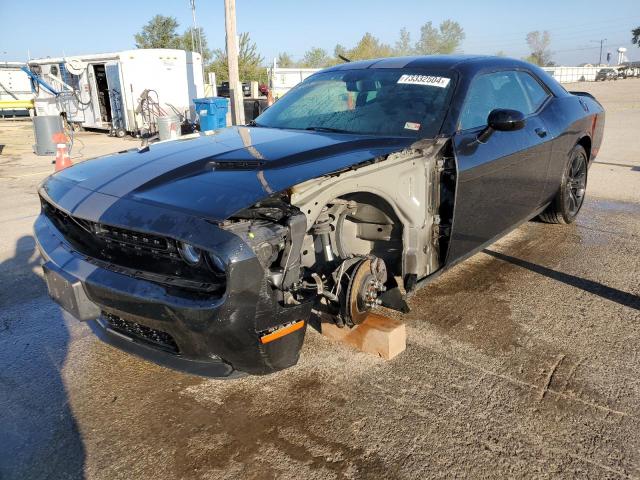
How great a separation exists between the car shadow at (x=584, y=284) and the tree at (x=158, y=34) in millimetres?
56290

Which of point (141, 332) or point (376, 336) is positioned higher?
point (141, 332)

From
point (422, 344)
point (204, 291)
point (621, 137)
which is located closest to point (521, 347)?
point (422, 344)

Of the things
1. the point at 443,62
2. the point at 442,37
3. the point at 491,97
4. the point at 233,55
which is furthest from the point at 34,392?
the point at 442,37

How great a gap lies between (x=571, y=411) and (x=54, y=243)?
2.65m

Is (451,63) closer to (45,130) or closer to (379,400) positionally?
(379,400)

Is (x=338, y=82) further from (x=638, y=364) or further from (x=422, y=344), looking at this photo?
(x=638, y=364)

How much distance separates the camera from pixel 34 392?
2.67 meters

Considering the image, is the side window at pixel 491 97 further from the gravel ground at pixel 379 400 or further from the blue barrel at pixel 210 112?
the blue barrel at pixel 210 112

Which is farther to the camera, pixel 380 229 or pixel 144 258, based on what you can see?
pixel 380 229

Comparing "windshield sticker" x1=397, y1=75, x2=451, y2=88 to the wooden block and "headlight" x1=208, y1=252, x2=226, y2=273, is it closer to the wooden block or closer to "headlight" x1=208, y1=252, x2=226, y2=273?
the wooden block

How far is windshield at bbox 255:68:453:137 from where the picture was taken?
324cm

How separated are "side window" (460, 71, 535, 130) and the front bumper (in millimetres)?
1885

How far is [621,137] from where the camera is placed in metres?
12.1

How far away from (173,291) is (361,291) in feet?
3.15
